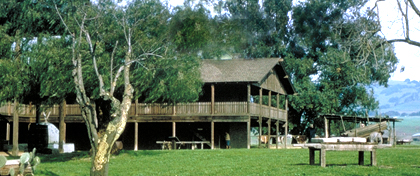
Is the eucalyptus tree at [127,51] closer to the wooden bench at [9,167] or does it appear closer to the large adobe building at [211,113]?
the wooden bench at [9,167]

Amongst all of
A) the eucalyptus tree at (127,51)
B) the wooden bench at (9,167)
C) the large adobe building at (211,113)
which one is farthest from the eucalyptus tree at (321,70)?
the wooden bench at (9,167)

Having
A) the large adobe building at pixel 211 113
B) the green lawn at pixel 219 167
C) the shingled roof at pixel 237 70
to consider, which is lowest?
the green lawn at pixel 219 167

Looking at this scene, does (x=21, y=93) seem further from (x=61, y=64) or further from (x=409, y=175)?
(x=409, y=175)

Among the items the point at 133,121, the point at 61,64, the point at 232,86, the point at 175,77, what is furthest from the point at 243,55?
the point at 61,64

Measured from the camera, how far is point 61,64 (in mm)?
23359

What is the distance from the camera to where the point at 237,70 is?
42156mm

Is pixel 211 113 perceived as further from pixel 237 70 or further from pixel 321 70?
pixel 321 70

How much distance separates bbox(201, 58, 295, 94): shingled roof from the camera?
40344mm

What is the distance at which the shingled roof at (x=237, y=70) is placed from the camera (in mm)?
40344

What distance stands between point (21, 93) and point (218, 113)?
18415 mm

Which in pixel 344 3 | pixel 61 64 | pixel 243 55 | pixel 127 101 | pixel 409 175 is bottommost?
pixel 409 175

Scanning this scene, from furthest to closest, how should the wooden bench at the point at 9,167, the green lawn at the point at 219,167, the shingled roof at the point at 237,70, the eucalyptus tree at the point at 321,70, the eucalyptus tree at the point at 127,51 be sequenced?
the eucalyptus tree at the point at 321,70 < the shingled roof at the point at 237,70 < the eucalyptus tree at the point at 127,51 < the green lawn at the point at 219,167 < the wooden bench at the point at 9,167

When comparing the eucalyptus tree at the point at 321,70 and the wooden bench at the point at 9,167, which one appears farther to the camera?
the eucalyptus tree at the point at 321,70

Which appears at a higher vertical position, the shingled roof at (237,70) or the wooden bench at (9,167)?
the shingled roof at (237,70)
